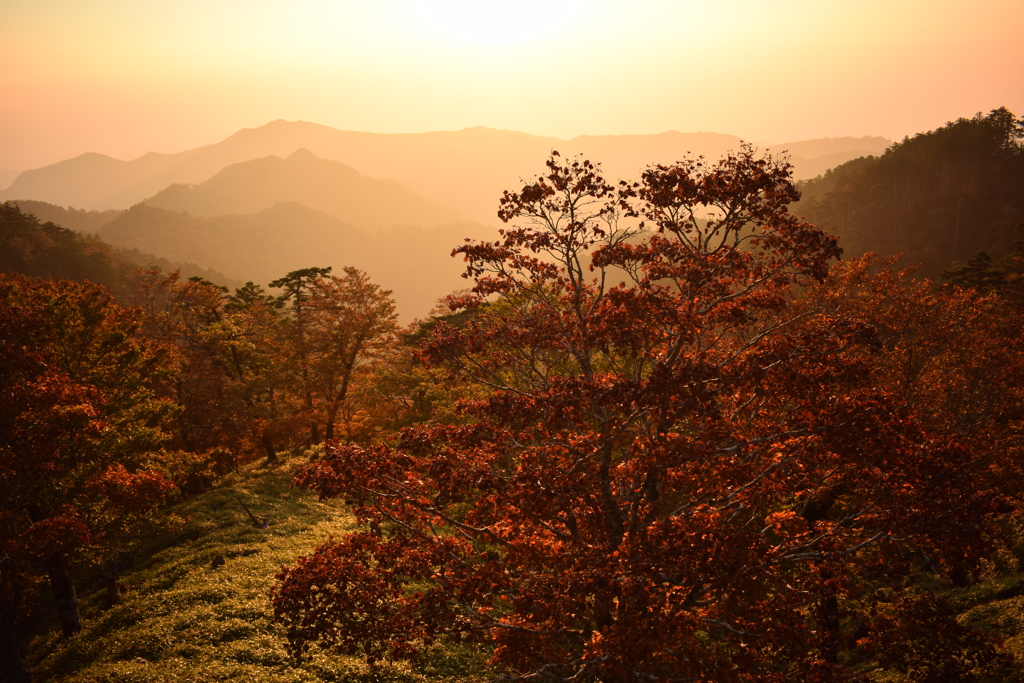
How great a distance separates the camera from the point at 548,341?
1016 centimetres

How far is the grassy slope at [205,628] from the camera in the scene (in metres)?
13.8

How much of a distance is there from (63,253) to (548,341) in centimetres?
10209

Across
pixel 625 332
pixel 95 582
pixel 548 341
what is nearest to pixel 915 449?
pixel 625 332

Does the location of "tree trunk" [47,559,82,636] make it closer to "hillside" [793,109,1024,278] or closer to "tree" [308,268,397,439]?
"tree" [308,268,397,439]

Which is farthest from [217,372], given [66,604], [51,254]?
[51,254]

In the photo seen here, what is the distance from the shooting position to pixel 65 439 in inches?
602

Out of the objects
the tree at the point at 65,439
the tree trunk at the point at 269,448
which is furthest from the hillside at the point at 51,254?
the tree at the point at 65,439

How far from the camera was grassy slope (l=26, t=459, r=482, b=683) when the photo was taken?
1376cm

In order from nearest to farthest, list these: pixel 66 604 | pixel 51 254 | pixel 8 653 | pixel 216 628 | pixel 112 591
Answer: pixel 8 653, pixel 216 628, pixel 66 604, pixel 112 591, pixel 51 254

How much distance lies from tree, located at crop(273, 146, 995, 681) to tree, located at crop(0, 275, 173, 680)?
36.1 feet

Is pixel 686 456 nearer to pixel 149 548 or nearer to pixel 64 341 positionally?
pixel 64 341

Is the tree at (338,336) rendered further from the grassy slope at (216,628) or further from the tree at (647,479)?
the tree at (647,479)

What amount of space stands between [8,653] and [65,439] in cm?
655

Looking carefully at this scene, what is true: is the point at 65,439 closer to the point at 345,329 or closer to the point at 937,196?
the point at 345,329
